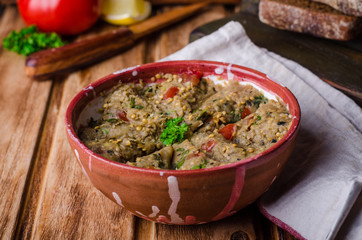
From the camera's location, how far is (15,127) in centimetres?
265

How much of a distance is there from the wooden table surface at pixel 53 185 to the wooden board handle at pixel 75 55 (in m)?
0.06

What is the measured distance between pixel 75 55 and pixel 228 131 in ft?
5.48

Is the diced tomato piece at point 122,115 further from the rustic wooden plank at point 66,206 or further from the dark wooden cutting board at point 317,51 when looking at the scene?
the dark wooden cutting board at point 317,51

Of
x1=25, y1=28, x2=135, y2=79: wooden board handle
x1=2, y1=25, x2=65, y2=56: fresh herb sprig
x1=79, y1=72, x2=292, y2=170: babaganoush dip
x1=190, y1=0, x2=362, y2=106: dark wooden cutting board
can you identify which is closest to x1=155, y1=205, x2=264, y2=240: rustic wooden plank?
x1=79, y1=72, x2=292, y2=170: babaganoush dip

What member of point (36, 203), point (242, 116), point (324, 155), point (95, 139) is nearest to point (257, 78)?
point (242, 116)

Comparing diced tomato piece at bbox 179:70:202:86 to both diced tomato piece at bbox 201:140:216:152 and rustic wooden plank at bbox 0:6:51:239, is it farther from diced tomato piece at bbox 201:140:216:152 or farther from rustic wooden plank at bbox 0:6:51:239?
rustic wooden plank at bbox 0:6:51:239

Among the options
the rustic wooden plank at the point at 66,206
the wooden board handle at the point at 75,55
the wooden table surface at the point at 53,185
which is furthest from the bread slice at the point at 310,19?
the rustic wooden plank at the point at 66,206

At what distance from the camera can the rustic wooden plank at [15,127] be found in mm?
2076

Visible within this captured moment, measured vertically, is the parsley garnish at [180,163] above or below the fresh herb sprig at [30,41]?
above

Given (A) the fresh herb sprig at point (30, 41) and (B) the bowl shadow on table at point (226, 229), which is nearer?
(B) the bowl shadow on table at point (226, 229)

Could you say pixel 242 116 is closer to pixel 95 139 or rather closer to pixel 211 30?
pixel 95 139

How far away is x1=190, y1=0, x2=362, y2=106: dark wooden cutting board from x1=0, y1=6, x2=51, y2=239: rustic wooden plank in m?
1.18

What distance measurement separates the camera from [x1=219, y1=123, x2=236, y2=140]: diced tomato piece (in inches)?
73.2

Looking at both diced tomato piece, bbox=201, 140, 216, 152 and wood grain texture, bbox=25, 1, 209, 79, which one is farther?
wood grain texture, bbox=25, 1, 209, 79
